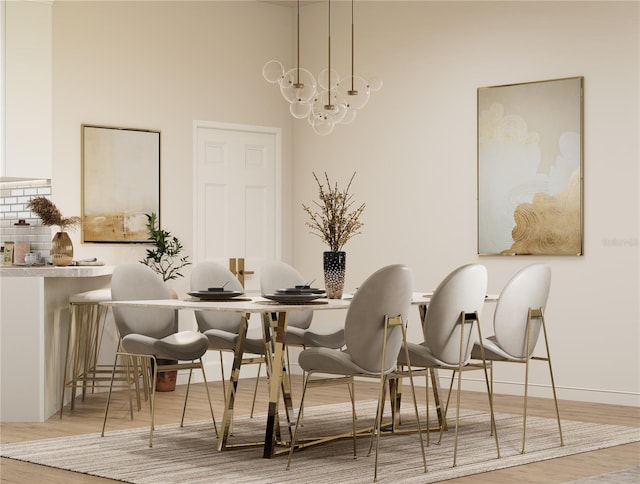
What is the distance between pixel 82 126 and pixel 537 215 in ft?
11.0

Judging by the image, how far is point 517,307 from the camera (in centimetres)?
512

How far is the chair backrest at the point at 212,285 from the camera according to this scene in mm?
6039

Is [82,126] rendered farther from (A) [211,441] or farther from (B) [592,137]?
(B) [592,137]

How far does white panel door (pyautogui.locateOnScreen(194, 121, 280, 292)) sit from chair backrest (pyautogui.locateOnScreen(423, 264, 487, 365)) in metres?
3.74

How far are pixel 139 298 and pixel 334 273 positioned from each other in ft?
3.66

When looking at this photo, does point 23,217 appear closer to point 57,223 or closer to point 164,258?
point 57,223

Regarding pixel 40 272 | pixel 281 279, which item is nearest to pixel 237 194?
pixel 281 279

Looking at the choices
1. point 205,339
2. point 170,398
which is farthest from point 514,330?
point 170,398

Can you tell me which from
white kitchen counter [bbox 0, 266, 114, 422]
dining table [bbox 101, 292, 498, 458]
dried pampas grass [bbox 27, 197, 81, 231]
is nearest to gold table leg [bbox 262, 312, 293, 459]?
dining table [bbox 101, 292, 498, 458]

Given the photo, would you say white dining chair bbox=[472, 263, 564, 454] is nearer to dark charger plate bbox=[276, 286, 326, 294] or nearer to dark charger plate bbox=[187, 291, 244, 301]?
dark charger plate bbox=[276, 286, 326, 294]

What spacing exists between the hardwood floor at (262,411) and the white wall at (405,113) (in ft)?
1.65

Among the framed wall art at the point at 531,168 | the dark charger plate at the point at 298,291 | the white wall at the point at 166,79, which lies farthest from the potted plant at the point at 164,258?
the dark charger plate at the point at 298,291

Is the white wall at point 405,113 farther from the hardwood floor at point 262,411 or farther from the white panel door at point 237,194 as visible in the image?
the hardwood floor at point 262,411

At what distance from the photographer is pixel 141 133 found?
25.8 feet
